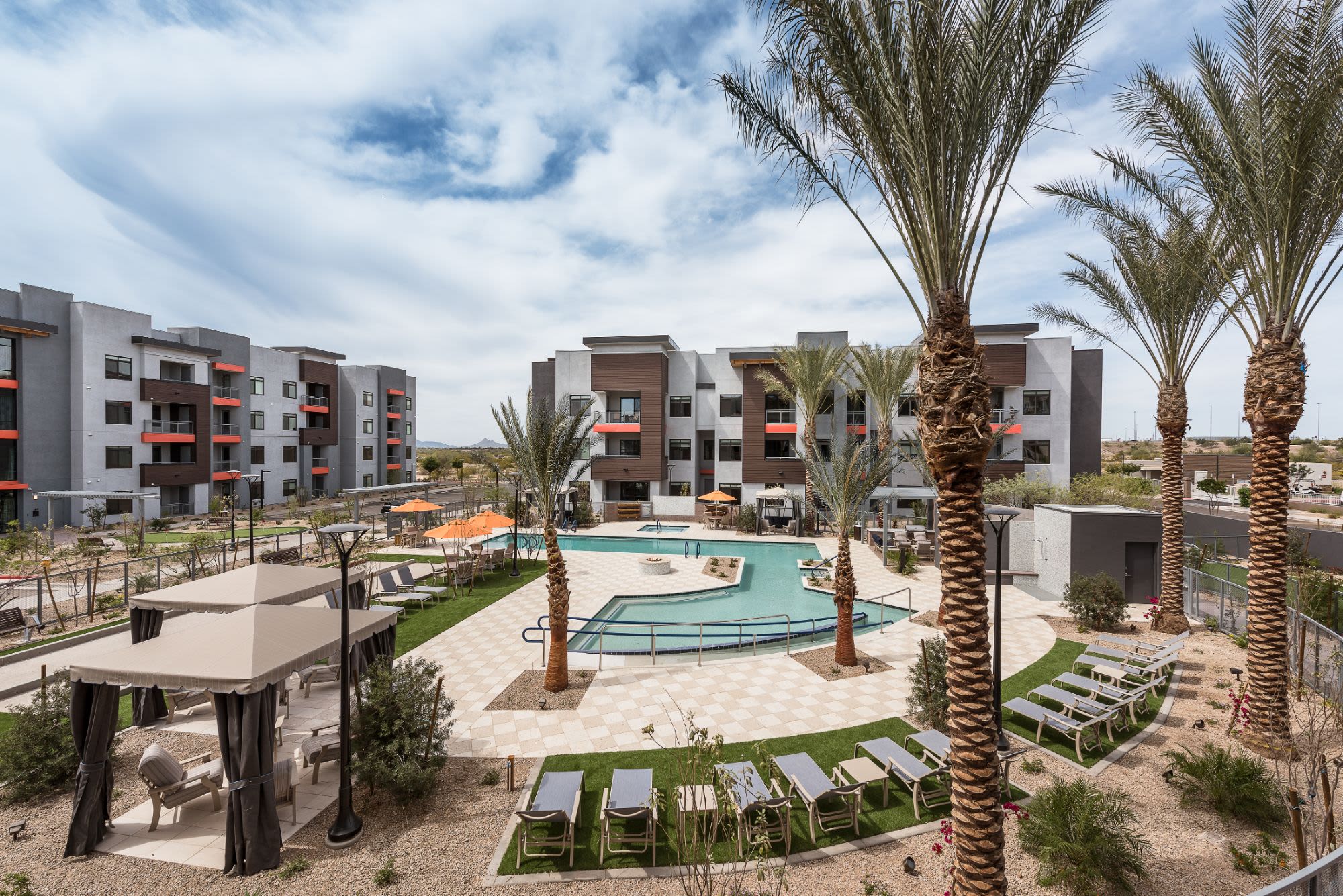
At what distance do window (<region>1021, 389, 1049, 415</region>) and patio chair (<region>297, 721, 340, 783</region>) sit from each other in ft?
119

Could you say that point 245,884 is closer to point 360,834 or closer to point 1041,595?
point 360,834

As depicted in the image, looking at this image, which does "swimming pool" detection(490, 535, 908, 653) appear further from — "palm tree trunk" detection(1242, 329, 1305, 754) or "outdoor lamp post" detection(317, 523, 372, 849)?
"palm tree trunk" detection(1242, 329, 1305, 754)

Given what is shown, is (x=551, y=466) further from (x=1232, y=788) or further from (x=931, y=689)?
(x=1232, y=788)

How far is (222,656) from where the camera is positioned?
20.3 ft

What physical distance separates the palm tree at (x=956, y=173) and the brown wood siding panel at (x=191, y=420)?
42472 mm

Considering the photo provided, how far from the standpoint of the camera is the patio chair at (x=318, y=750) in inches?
293

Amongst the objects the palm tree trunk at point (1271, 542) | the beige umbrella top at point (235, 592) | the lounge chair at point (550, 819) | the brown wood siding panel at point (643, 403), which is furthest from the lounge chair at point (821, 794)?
the brown wood siding panel at point (643, 403)

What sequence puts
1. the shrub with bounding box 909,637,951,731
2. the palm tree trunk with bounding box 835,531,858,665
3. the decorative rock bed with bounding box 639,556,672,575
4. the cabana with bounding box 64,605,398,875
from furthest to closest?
the decorative rock bed with bounding box 639,556,672,575, the palm tree trunk with bounding box 835,531,858,665, the shrub with bounding box 909,637,951,731, the cabana with bounding box 64,605,398,875

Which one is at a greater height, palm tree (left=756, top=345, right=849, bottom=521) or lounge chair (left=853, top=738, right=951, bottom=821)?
palm tree (left=756, top=345, right=849, bottom=521)

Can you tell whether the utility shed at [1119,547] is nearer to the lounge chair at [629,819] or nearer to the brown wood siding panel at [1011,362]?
the lounge chair at [629,819]

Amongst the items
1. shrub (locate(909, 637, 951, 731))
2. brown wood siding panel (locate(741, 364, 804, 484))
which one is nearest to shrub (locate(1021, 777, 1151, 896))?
shrub (locate(909, 637, 951, 731))

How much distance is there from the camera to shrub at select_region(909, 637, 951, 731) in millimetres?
8477

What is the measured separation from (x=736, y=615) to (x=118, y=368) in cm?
3916

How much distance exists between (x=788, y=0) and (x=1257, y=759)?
11.7 meters
